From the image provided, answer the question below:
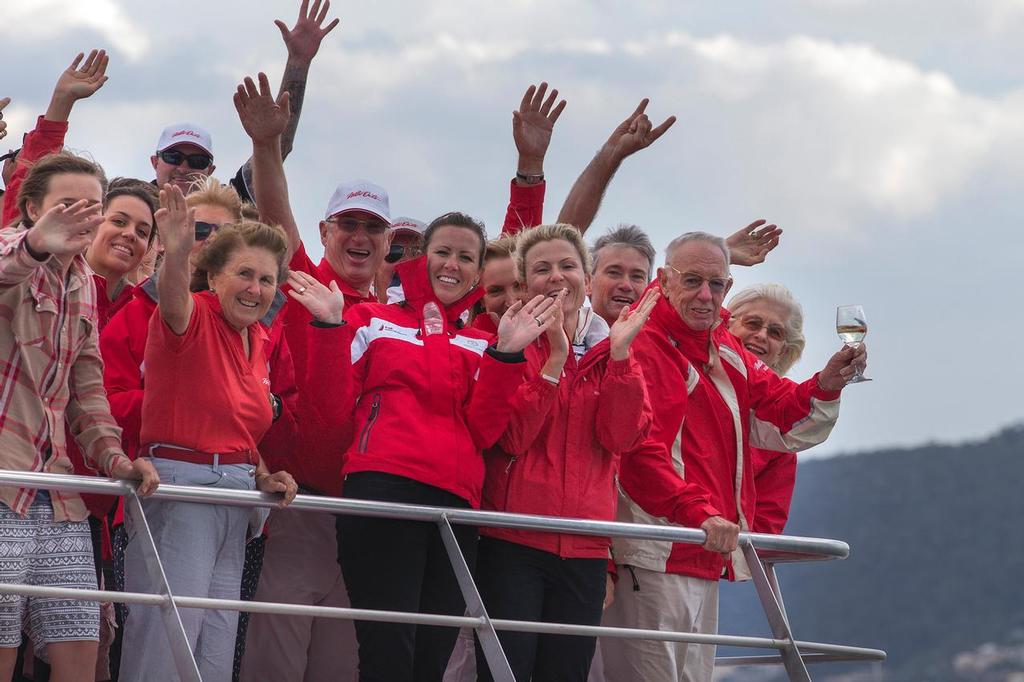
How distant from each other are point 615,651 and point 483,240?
1766mm

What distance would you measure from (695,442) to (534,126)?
2238mm

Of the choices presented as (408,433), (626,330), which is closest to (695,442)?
(626,330)

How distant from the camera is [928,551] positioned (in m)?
97.2

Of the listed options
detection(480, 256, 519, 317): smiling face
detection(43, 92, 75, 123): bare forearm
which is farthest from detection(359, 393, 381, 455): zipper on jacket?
detection(43, 92, 75, 123): bare forearm

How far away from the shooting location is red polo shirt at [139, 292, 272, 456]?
5246mm

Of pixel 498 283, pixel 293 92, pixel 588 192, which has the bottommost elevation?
pixel 498 283

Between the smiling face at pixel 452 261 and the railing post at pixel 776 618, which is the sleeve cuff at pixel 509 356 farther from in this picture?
the railing post at pixel 776 618

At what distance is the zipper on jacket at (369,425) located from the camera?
5.59m

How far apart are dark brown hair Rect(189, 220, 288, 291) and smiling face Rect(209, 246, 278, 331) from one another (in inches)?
0.8

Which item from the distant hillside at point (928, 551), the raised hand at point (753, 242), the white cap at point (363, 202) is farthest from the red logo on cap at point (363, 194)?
the distant hillside at point (928, 551)

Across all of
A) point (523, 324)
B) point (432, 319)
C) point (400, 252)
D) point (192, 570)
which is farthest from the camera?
point (400, 252)

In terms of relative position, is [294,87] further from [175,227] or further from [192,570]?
[192,570]

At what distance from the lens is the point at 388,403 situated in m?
5.64

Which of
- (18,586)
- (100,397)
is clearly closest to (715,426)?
(100,397)
